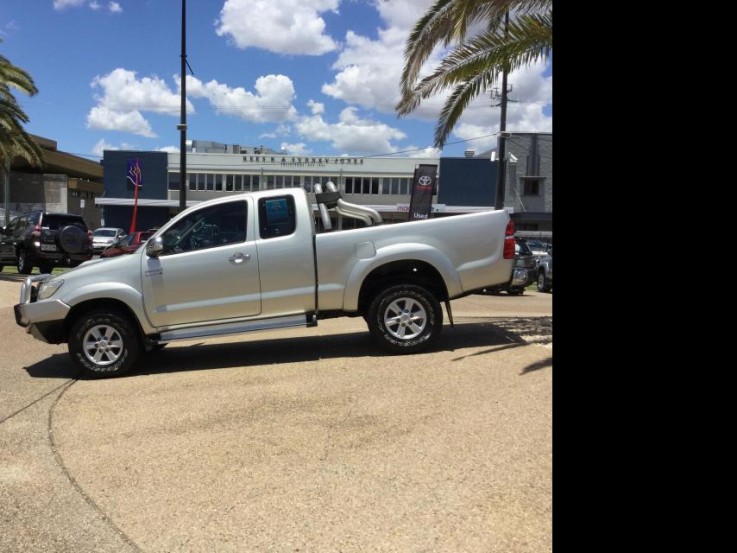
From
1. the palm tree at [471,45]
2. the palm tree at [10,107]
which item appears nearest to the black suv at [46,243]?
the palm tree at [10,107]

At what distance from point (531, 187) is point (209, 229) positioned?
43.5 metres

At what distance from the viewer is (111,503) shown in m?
3.74

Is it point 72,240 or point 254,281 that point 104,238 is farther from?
point 254,281

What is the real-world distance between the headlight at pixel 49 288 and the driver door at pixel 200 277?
0.97 metres

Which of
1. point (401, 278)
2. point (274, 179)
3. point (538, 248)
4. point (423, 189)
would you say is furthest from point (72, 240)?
point (274, 179)

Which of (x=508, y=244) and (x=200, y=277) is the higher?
(x=508, y=244)

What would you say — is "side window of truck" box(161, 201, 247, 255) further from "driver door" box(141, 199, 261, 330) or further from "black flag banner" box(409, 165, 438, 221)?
"black flag banner" box(409, 165, 438, 221)

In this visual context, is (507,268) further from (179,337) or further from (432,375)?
(179,337)

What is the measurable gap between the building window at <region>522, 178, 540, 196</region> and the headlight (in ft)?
144

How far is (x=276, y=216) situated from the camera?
7117 mm
